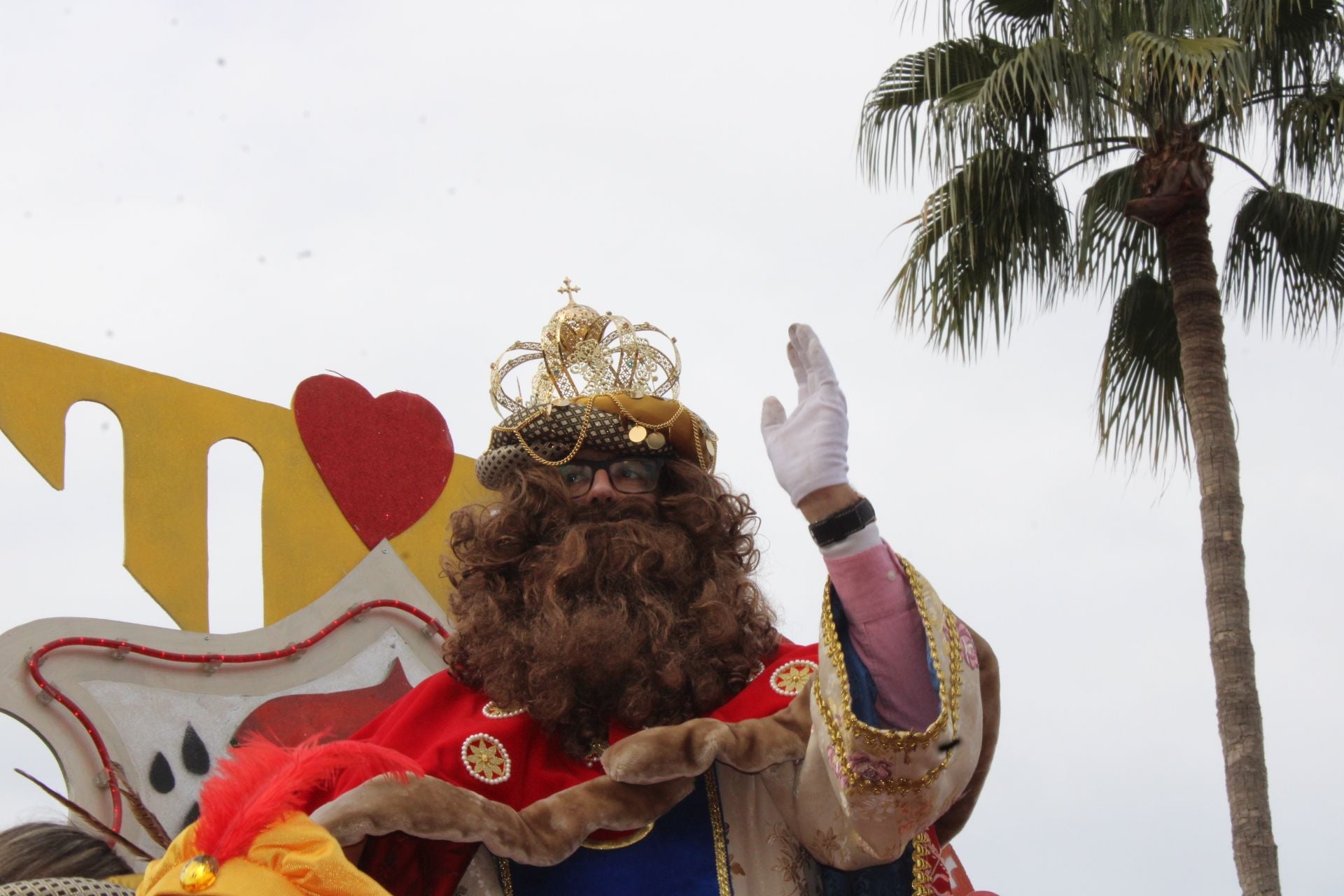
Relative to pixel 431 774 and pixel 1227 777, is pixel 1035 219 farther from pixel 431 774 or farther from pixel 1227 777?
pixel 431 774

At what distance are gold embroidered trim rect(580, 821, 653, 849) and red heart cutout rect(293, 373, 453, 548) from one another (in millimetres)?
2627

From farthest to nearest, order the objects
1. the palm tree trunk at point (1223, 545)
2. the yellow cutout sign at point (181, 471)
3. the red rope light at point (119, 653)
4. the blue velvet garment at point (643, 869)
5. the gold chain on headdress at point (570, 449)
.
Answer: the palm tree trunk at point (1223, 545) < the yellow cutout sign at point (181, 471) < the red rope light at point (119, 653) < the gold chain on headdress at point (570, 449) < the blue velvet garment at point (643, 869)

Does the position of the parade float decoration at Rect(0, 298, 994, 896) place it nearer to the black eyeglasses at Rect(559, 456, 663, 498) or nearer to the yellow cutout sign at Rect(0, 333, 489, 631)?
the yellow cutout sign at Rect(0, 333, 489, 631)

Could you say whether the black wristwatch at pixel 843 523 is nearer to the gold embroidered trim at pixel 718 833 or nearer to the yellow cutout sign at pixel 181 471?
the gold embroidered trim at pixel 718 833

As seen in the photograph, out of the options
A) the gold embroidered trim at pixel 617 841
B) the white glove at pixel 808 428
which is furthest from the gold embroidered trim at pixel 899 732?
the gold embroidered trim at pixel 617 841

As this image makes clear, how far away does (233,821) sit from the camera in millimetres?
2664

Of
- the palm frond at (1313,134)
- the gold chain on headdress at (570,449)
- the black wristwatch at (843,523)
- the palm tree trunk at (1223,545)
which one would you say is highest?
the palm frond at (1313,134)

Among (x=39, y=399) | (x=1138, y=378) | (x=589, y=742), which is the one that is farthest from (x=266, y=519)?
(x=1138, y=378)

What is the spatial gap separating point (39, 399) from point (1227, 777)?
478cm

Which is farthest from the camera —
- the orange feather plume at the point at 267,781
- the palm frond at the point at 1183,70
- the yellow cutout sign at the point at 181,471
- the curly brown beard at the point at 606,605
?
the palm frond at the point at 1183,70

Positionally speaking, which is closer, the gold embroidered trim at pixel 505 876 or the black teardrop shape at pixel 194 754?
the gold embroidered trim at pixel 505 876

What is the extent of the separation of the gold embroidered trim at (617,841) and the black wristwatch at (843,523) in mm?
689

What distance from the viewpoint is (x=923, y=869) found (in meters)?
3.13

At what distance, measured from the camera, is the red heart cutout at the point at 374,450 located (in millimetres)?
5578
